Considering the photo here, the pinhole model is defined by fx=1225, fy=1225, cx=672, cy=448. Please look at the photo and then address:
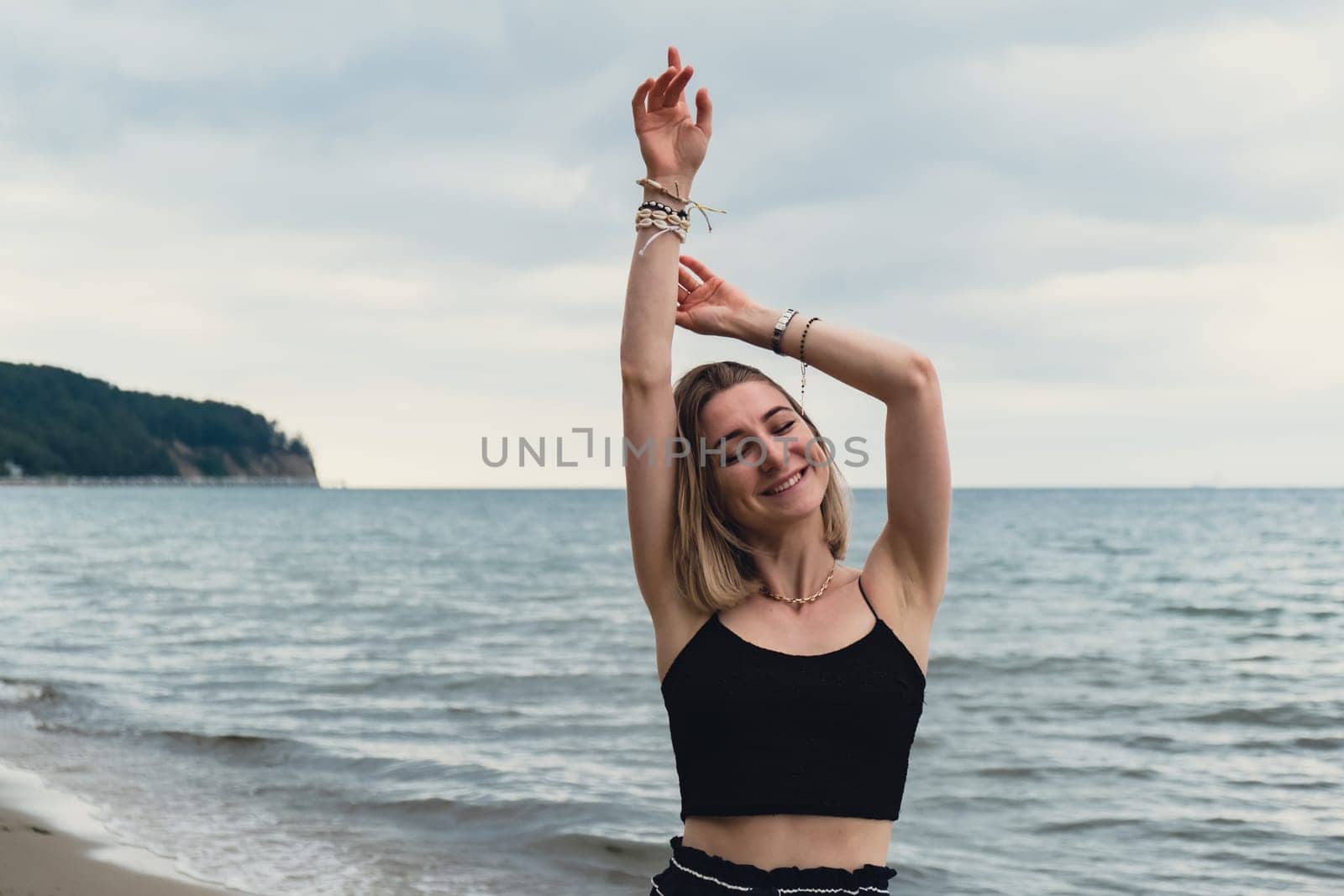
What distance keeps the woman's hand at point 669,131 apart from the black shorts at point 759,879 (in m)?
1.37

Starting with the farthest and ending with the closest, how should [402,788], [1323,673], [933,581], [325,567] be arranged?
[325,567] < [1323,673] < [402,788] < [933,581]

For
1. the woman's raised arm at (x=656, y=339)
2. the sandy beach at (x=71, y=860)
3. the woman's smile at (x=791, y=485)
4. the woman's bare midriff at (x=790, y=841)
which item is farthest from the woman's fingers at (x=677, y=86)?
the sandy beach at (x=71, y=860)

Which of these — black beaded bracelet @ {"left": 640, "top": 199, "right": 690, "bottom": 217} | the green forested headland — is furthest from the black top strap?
the green forested headland

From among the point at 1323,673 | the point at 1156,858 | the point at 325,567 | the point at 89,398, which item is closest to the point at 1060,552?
the point at 325,567

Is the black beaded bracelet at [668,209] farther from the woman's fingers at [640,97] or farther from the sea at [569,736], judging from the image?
the sea at [569,736]

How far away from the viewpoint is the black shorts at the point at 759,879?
2.36 m

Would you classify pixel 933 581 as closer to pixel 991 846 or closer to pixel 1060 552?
pixel 991 846

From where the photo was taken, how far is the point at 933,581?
8.64 ft

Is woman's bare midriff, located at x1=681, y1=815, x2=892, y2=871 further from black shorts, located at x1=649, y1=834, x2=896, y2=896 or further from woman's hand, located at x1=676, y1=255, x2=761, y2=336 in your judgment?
woman's hand, located at x1=676, y1=255, x2=761, y2=336

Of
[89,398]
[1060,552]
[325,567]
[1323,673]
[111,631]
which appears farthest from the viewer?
[89,398]

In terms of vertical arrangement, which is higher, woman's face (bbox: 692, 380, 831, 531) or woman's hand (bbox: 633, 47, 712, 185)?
woman's hand (bbox: 633, 47, 712, 185)

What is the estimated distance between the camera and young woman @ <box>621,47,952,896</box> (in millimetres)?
2406

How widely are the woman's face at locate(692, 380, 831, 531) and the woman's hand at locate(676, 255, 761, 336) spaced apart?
145 mm

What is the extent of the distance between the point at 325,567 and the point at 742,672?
30.4m
